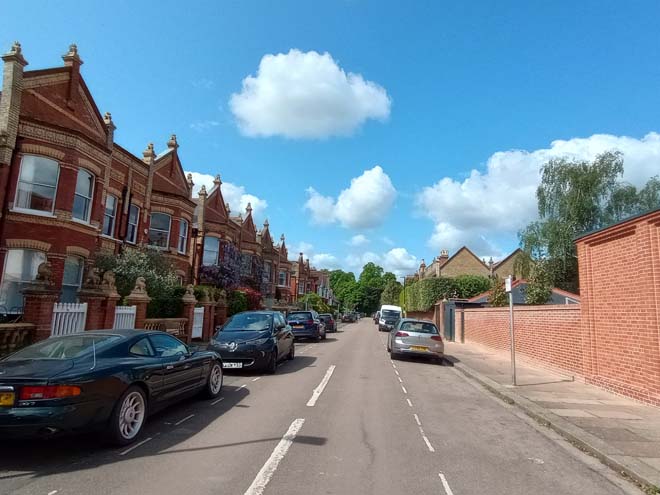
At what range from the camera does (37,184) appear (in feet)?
49.0

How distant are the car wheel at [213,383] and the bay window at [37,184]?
10.9 meters

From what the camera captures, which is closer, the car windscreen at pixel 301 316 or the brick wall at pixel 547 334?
the brick wall at pixel 547 334

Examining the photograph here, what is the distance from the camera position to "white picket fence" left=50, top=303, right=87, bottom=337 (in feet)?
33.4

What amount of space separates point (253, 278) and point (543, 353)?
24.9 meters

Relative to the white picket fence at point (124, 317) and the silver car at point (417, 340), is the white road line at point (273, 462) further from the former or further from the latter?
the silver car at point (417, 340)

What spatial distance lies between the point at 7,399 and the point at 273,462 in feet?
9.38

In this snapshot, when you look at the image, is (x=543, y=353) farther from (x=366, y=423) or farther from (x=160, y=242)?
(x=160, y=242)

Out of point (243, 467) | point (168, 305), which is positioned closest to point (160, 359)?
point (243, 467)

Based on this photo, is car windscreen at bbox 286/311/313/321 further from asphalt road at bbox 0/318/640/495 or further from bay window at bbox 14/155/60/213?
asphalt road at bbox 0/318/640/495

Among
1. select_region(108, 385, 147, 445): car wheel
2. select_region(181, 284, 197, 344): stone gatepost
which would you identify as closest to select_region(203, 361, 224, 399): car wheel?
select_region(108, 385, 147, 445): car wheel

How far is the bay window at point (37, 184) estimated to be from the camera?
14.7 meters

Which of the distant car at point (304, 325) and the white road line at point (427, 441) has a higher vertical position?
the distant car at point (304, 325)

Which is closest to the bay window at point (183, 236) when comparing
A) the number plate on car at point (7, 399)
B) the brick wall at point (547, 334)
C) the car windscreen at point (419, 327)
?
the car windscreen at point (419, 327)

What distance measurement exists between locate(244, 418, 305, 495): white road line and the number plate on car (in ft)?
8.82
